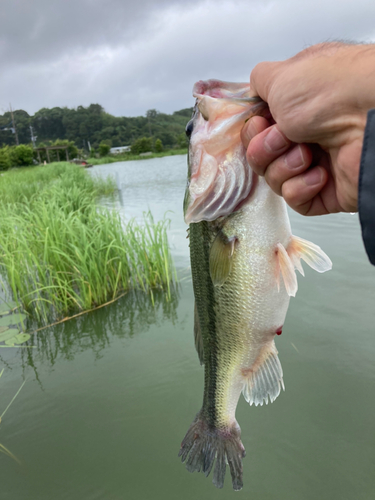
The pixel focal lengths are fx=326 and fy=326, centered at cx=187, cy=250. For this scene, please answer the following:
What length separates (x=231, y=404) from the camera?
71.7 inches

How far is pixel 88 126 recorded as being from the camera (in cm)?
8912

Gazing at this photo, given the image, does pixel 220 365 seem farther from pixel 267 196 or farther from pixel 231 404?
pixel 267 196

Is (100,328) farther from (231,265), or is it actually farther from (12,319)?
(231,265)

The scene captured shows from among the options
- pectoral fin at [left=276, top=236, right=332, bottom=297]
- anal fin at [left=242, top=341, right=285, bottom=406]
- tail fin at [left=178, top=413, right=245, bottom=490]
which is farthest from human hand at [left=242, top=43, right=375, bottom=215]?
tail fin at [left=178, top=413, right=245, bottom=490]

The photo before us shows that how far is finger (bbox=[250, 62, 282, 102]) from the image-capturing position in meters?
1.12

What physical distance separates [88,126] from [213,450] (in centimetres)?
9793

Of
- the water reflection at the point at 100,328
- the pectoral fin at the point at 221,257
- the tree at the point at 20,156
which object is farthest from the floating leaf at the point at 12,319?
the tree at the point at 20,156

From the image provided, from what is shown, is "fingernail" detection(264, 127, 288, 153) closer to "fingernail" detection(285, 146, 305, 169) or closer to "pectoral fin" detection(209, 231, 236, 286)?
"fingernail" detection(285, 146, 305, 169)

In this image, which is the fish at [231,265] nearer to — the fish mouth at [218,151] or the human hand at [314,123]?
the fish mouth at [218,151]

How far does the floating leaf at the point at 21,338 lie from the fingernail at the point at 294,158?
3.90 meters

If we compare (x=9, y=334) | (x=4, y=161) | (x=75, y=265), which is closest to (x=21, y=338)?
(x=9, y=334)

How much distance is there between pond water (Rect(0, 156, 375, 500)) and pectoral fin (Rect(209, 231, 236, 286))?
1755mm

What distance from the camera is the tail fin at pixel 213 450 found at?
1.71 meters

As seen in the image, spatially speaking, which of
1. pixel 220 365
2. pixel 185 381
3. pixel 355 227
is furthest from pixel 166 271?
pixel 355 227
